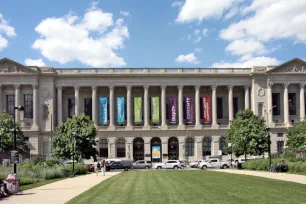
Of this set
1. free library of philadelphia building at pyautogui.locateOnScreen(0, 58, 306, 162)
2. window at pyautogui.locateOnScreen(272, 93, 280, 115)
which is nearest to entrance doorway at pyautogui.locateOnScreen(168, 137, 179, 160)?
free library of philadelphia building at pyautogui.locateOnScreen(0, 58, 306, 162)

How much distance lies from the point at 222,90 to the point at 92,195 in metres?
89.0

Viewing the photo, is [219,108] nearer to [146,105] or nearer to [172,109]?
[172,109]

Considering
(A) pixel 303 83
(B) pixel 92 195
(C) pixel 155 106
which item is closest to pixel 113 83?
(C) pixel 155 106

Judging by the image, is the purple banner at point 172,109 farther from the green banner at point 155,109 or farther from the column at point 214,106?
the column at point 214,106

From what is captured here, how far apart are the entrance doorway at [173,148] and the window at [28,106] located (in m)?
32.8

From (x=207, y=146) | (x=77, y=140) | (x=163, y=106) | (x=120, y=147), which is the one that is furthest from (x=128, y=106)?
(x=77, y=140)

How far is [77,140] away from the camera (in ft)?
236

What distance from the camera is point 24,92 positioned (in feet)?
340

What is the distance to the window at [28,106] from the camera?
104m

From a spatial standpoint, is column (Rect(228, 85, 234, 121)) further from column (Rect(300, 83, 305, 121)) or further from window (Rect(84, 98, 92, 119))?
window (Rect(84, 98, 92, 119))

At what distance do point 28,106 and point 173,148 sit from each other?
3497 cm

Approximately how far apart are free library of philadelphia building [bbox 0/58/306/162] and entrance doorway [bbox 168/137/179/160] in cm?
24

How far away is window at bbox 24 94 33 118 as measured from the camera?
10387cm

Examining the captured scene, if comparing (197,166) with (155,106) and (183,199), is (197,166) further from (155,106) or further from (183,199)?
(183,199)
